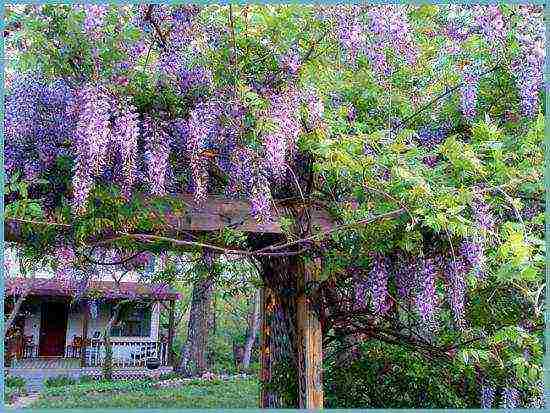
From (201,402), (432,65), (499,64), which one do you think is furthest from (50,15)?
(201,402)

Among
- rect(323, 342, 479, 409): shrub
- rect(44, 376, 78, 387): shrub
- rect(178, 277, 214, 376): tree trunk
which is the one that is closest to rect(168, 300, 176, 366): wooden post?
rect(178, 277, 214, 376): tree trunk

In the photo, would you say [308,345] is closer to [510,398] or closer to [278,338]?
[278,338]

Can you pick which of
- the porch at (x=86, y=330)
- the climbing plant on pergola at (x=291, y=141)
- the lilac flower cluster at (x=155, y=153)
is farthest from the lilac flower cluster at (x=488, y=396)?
the porch at (x=86, y=330)

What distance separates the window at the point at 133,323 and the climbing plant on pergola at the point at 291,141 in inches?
634

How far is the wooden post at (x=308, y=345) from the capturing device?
498 cm

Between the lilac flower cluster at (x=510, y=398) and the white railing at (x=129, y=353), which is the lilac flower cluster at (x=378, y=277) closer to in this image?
the lilac flower cluster at (x=510, y=398)

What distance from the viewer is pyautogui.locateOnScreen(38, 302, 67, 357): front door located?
19719 millimetres

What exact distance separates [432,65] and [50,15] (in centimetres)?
258

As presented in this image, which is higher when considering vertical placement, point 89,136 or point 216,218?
point 89,136

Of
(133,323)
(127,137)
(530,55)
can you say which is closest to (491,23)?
(530,55)

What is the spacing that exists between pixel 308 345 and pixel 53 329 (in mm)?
16589

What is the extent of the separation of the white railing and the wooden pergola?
1280 cm

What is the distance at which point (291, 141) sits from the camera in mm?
4004

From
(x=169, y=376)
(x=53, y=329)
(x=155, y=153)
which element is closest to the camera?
(x=155, y=153)
